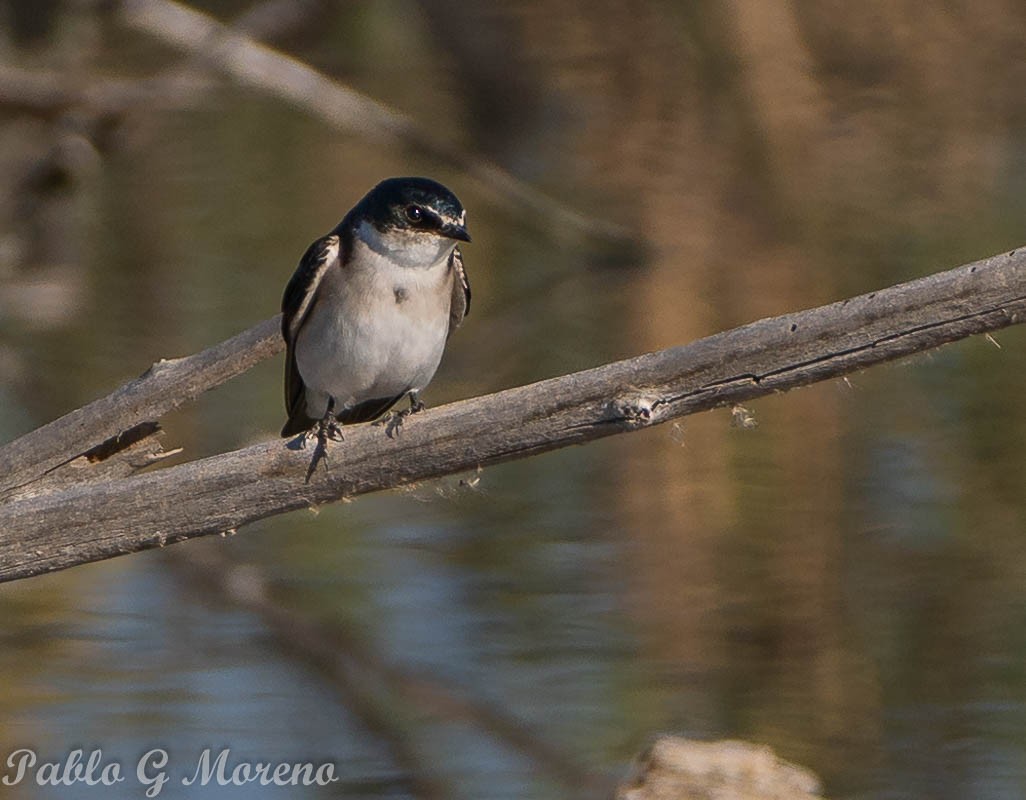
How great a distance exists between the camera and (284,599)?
692cm

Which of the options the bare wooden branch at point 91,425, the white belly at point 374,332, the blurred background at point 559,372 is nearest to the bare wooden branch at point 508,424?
the bare wooden branch at point 91,425

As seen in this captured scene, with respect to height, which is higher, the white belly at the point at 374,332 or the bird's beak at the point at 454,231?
the bird's beak at the point at 454,231

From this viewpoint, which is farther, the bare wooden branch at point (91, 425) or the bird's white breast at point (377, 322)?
the bird's white breast at point (377, 322)

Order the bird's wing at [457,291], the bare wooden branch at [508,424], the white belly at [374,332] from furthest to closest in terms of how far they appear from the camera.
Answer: the bird's wing at [457,291] → the white belly at [374,332] → the bare wooden branch at [508,424]

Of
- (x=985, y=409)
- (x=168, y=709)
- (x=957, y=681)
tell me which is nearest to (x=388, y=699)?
(x=168, y=709)

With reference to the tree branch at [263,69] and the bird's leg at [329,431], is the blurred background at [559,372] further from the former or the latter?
the bird's leg at [329,431]

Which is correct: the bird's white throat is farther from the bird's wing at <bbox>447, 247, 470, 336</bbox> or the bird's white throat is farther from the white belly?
the bird's wing at <bbox>447, 247, 470, 336</bbox>

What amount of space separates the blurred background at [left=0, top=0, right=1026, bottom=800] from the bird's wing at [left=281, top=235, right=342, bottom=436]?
1.05 meters

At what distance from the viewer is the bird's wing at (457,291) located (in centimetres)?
562

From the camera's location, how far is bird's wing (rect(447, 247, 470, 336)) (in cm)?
562

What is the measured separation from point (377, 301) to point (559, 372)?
4.27 meters

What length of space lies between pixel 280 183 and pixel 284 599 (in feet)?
24.3

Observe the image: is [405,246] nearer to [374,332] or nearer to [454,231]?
[454,231]

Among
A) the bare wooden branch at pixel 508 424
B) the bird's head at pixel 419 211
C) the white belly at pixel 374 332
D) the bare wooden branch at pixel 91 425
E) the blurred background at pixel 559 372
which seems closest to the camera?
the bare wooden branch at pixel 508 424
